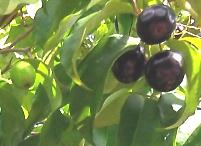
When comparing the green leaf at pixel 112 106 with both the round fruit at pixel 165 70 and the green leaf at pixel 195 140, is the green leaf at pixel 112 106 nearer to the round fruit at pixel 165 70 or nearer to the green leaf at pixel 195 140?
the round fruit at pixel 165 70

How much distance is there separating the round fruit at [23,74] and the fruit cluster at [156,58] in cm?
21

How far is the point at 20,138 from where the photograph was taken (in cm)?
129

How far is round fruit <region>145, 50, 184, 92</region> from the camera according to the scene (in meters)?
1.06

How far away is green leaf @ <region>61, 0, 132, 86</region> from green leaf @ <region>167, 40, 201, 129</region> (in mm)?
127

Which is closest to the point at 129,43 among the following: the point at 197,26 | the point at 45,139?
the point at 197,26

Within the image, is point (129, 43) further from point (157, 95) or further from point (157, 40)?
point (157, 95)

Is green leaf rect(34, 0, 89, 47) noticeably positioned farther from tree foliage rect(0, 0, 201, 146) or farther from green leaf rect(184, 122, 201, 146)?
green leaf rect(184, 122, 201, 146)

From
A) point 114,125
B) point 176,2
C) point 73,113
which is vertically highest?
point 176,2

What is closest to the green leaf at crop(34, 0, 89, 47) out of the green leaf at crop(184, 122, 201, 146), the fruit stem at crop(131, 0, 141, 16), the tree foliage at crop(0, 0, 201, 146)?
the tree foliage at crop(0, 0, 201, 146)

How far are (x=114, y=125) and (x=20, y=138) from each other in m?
0.20

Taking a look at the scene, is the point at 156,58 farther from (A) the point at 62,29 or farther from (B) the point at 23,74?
(B) the point at 23,74

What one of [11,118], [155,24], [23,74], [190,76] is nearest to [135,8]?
[155,24]

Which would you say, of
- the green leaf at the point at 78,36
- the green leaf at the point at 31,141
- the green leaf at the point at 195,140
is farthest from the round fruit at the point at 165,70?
the green leaf at the point at 31,141

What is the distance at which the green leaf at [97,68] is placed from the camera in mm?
1097
